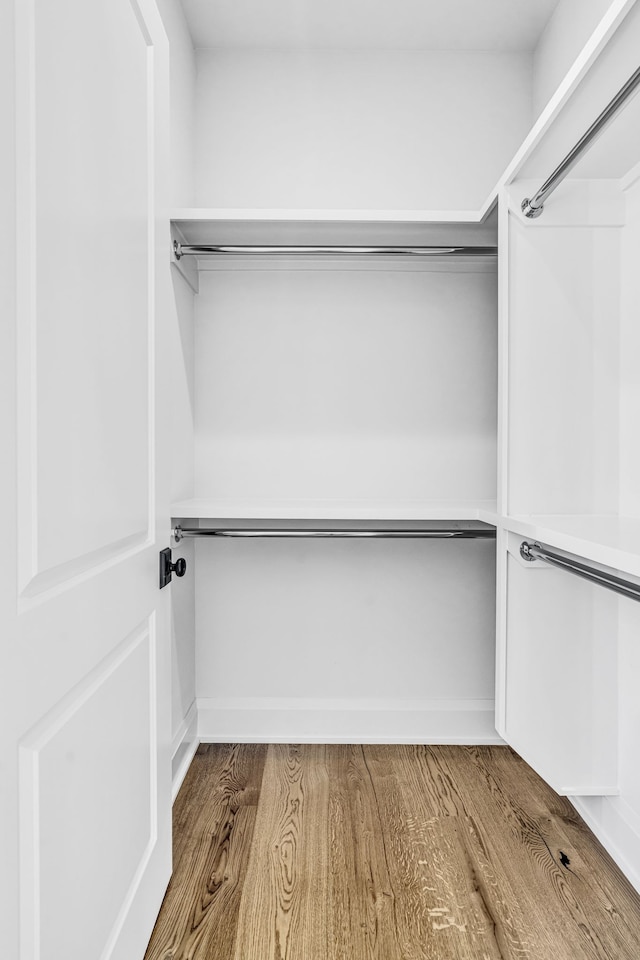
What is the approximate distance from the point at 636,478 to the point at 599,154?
834mm

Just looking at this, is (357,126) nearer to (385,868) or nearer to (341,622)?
(341,622)

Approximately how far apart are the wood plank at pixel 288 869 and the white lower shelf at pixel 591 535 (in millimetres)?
1000

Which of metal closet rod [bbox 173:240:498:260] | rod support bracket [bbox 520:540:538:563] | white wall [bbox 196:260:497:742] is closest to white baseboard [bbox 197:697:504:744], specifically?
white wall [bbox 196:260:497:742]

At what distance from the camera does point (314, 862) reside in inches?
66.7

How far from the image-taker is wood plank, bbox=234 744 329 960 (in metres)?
1.41

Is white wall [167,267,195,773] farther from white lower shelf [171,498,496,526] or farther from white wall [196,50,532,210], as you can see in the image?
white wall [196,50,532,210]

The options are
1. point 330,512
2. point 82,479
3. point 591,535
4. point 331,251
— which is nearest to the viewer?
point 82,479

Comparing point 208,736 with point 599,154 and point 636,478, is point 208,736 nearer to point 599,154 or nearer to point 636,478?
point 636,478

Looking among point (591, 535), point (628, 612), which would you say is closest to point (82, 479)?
point (591, 535)

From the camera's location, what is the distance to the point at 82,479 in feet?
3.28

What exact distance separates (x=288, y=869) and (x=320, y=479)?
130 centimetres

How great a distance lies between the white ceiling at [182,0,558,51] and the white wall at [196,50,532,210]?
40 millimetres

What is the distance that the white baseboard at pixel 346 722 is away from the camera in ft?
8.09

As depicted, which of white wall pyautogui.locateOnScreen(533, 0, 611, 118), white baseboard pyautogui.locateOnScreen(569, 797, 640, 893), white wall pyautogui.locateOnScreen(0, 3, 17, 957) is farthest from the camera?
white wall pyautogui.locateOnScreen(533, 0, 611, 118)
